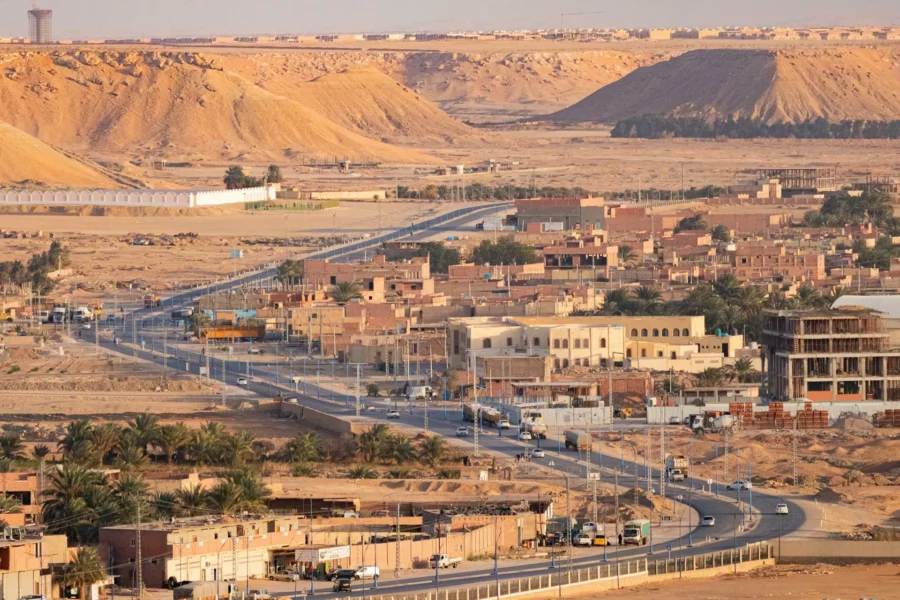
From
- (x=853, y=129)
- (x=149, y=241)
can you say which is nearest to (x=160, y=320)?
(x=149, y=241)

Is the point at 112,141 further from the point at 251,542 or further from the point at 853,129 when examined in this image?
the point at 251,542

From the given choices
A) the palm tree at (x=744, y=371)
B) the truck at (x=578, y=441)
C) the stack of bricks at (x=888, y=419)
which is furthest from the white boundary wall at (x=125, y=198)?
the truck at (x=578, y=441)

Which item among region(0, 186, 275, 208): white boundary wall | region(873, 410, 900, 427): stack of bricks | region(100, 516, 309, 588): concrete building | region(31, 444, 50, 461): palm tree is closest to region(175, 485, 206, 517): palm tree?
region(100, 516, 309, 588): concrete building

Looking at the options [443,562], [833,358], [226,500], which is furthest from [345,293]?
[443,562]

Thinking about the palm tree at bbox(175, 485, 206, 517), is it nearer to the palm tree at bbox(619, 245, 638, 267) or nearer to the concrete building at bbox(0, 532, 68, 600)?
the concrete building at bbox(0, 532, 68, 600)

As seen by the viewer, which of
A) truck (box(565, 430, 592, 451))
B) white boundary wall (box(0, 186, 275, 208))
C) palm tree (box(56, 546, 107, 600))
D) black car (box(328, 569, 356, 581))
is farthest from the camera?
white boundary wall (box(0, 186, 275, 208))

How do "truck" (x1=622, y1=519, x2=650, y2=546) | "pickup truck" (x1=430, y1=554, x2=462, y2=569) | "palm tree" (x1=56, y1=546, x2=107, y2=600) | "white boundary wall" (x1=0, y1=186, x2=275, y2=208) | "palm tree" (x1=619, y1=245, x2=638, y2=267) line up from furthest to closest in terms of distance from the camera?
"white boundary wall" (x1=0, y1=186, x2=275, y2=208), "palm tree" (x1=619, y1=245, x2=638, y2=267), "truck" (x1=622, y1=519, x2=650, y2=546), "pickup truck" (x1=430, y1=554, x2=462, y2=569), "palm tree" (x1=56, y1=546, x2=107, y2=600)

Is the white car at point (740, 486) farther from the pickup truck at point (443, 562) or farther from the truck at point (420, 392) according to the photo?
the truck at point (420, 392)
